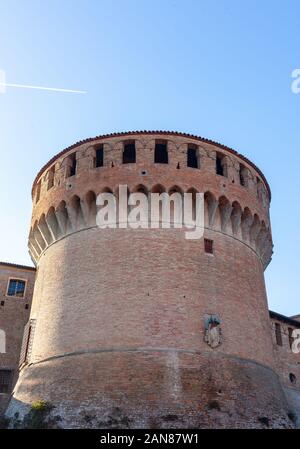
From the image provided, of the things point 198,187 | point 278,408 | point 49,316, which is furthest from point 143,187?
point 278,408

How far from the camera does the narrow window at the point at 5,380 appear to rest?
18875 millimetres

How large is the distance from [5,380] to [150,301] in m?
8.30

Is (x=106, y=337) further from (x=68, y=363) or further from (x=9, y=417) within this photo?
(x=9, y=417)

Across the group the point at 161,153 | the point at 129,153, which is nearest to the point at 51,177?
the point at 129,153

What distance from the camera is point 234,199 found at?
1703 cm

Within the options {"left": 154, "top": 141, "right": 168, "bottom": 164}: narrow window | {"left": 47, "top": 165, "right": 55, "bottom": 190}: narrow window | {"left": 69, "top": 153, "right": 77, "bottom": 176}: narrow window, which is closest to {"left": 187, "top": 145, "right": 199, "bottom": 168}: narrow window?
{"left": 154, "top": 141, "right": 168, "bottom": 164}: narrow window

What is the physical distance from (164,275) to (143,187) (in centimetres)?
315

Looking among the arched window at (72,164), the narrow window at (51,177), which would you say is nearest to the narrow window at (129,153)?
the arched window at (72,164)

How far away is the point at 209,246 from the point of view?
1625 cm

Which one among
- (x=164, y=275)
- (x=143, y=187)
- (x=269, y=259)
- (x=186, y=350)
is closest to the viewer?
(x=186, y=350)

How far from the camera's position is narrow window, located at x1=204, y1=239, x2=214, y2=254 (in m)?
16.1

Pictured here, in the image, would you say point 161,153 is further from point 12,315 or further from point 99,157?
point 12,315

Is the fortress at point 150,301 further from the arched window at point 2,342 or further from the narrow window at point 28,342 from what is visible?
the arched window at point 2,342

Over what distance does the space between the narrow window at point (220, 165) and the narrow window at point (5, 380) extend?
11.5 metres
